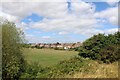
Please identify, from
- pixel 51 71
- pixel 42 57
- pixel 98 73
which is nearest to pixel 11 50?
pixel 51 71

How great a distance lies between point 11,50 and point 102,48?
6251 mm

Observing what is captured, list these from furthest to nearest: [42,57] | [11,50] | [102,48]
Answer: [42,57]
[102,48]
[11,50]

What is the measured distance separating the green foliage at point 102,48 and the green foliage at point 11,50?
5.08 metres

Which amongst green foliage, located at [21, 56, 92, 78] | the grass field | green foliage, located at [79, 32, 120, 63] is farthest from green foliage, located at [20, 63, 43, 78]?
green foliage, located at [79, 32, 120, 63]

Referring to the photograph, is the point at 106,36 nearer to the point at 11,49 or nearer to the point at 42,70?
the point at 42,70

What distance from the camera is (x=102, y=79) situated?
19.1 ft

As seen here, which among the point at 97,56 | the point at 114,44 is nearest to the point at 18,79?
the point at 97,56

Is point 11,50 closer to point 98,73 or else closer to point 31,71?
point 31,71

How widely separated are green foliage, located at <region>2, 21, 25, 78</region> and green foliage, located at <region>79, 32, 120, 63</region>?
16.7ft

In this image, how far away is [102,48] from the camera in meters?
8.25

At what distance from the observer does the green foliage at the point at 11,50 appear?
488 centimetres

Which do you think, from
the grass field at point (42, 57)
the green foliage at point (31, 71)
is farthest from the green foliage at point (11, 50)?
the grass field at point (42, 57)

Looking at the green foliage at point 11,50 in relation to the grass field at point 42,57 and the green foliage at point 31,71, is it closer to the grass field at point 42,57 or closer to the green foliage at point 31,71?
the green foliage at point 31,71

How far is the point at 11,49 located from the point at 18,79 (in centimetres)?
160
